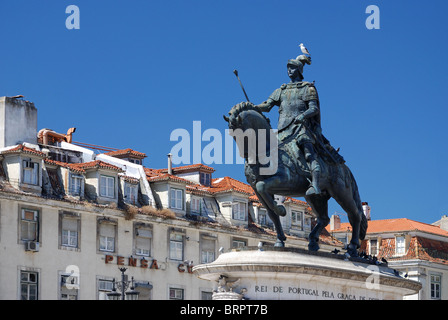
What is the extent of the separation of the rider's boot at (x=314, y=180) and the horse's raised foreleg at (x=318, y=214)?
729mm

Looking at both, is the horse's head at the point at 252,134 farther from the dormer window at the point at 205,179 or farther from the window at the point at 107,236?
the dormer window at the point at 205,179

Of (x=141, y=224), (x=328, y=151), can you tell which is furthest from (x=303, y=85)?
(x=141, y=224)

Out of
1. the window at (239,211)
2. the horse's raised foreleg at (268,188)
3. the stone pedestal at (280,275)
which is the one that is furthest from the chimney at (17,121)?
the stone pedestal at (280,275)

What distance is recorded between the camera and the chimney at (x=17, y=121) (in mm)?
67500

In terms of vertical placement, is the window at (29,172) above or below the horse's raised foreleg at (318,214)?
above

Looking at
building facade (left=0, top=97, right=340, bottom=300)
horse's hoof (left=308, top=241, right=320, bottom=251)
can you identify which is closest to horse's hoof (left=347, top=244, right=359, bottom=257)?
horse's hoof (left=308, top=241, right=320, bottom=251)

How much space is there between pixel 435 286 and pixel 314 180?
2052 inches

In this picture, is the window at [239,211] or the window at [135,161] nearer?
the window at [239,211]

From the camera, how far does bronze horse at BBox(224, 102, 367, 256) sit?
31766 mm

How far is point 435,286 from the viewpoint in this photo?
271 ft

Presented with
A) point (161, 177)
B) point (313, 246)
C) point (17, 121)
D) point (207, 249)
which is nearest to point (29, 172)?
point (17, 121)

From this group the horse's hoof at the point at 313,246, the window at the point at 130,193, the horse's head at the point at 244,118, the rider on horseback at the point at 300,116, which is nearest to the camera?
the horse's head at the point at 244,118

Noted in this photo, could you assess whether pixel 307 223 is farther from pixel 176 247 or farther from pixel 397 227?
pixel 176 247

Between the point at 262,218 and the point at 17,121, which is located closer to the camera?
the point at 17,121
